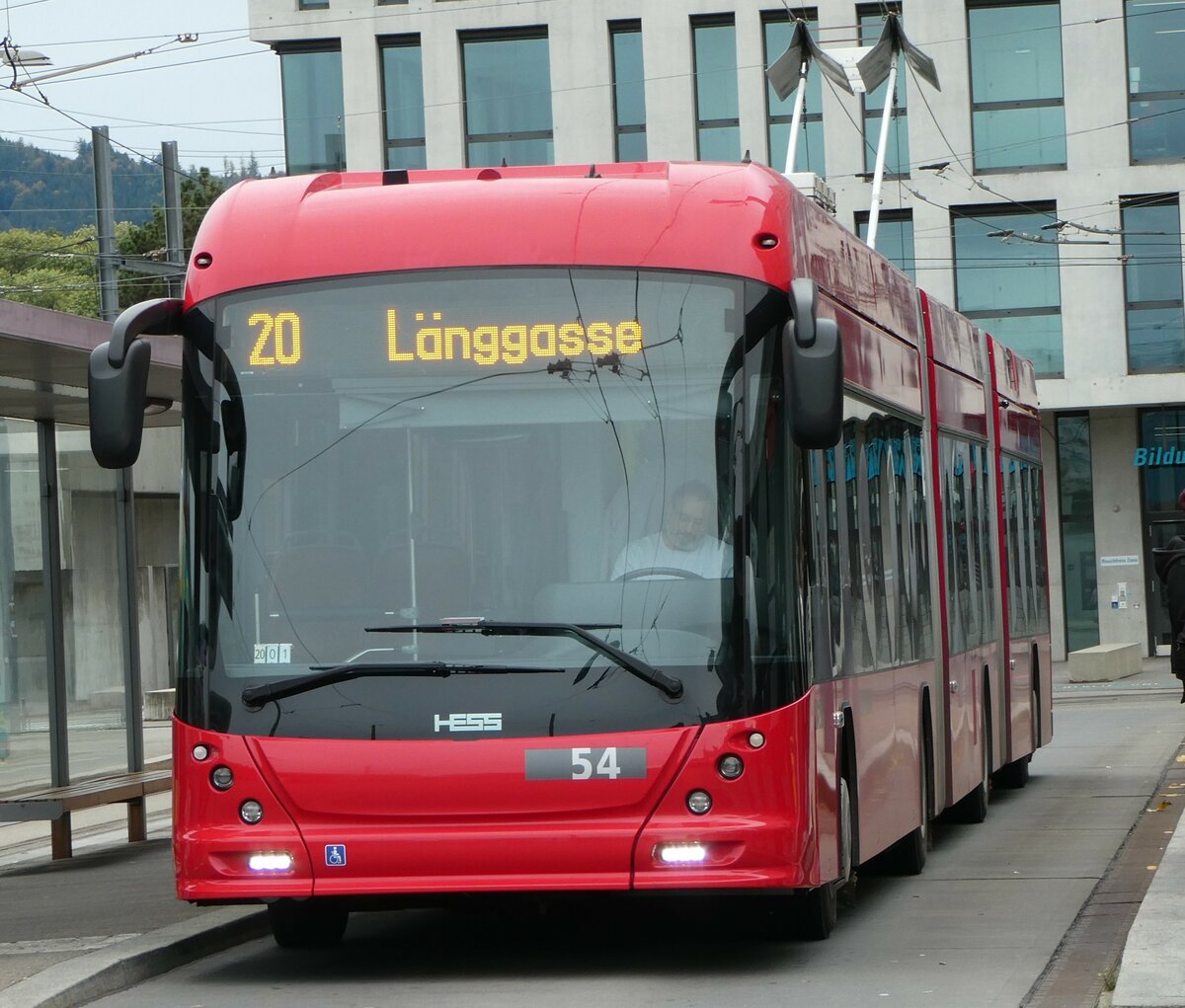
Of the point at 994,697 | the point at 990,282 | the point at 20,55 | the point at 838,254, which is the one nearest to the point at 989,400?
the point at 994,697

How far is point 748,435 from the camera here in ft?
28.0

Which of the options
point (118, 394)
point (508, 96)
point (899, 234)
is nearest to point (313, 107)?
point (508, 96)

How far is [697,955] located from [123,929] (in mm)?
2728

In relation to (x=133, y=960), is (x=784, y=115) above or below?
above

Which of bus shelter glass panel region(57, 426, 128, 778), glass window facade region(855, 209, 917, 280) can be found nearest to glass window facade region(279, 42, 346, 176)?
glass window facade region(855, 209, 917, 280)

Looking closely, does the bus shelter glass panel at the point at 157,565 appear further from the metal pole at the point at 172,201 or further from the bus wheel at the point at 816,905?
the bus wheel at the point at 816,905

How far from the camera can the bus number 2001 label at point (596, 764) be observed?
325 inches

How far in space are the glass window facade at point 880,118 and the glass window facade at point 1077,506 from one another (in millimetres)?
5327

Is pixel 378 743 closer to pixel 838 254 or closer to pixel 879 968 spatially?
pixel 879 968

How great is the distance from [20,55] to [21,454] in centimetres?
1334

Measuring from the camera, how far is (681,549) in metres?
8.44

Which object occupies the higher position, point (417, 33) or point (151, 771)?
point (417, 33)

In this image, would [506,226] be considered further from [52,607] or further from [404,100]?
[404,100]

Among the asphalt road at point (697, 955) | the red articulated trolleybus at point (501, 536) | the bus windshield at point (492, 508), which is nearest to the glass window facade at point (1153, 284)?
the asphalt road at point (697, 955)
